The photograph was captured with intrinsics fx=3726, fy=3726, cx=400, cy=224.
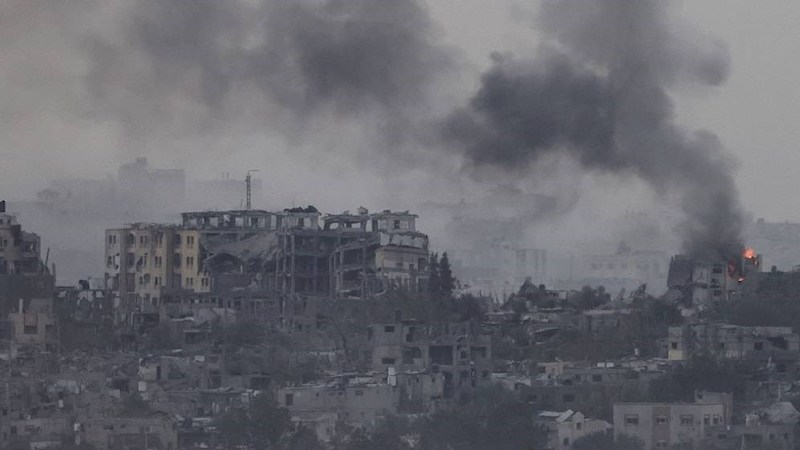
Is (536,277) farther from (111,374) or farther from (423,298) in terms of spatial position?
(111,374)

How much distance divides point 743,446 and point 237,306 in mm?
16491

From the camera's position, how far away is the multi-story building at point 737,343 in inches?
2404

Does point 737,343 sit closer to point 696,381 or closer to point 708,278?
point 696,381

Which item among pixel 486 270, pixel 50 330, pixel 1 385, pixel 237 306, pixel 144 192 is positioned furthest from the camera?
pixel 486 270

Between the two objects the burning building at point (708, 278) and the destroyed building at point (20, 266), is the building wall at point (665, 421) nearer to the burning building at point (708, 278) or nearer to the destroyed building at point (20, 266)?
the burning building at point (708, 278)

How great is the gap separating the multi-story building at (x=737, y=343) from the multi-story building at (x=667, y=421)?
5268 millimetres

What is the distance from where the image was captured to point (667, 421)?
5500 cm

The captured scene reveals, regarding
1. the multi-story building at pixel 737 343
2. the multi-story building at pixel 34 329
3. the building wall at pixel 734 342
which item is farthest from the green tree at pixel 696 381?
the multi-story building at pixel 34 329

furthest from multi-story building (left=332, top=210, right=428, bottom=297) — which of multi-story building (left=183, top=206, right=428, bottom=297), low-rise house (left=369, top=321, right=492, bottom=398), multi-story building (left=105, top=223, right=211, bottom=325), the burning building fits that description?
low-rise house (left=369, top=321, right=492, bottom=398)

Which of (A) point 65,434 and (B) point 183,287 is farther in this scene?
(B) point 183,287

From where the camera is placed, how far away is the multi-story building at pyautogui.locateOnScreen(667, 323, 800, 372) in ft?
200

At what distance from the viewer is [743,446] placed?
54.0 meters

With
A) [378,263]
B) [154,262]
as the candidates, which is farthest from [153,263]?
[378,263]

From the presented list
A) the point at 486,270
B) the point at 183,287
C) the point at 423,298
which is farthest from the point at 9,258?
the point at 486,270
